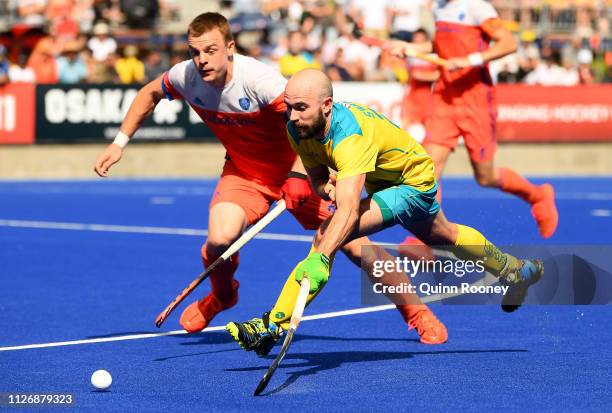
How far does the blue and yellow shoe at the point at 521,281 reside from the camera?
8.00m

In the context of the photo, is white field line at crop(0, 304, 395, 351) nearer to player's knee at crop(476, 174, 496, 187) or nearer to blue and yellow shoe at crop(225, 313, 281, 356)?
blue and yellow shoe at crop(225, 313, 281, 356)

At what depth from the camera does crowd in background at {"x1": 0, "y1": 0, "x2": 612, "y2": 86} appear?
21859 millimetres

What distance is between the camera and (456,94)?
37.7ft

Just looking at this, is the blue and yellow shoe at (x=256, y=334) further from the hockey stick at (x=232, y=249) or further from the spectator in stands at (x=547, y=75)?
the spectator in stands at (x=547, y=75)

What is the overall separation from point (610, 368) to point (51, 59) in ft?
52.6

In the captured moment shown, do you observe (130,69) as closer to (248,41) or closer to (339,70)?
(248,41)

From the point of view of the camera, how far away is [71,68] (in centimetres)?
2159

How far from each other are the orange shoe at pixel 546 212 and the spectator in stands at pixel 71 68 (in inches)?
451

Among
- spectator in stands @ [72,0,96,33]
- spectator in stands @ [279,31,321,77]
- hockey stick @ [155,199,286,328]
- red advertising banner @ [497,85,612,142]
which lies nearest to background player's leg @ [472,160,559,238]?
hockey stick @ [155,199,286,328]

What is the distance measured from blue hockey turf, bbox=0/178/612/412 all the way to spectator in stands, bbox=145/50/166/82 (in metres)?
8.31

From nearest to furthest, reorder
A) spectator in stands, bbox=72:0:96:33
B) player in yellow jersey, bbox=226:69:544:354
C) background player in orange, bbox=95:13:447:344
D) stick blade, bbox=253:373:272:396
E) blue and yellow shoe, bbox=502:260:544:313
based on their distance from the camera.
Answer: stick blade, bbox=253:373:272:396, player in yellow jersey, bbox=226:69:544:354, background player in orange, bbox=95:13:447:344, blue and yellow shoe, bbox=502:260:544:313, spectator in stands, bbox=72:0:96:33

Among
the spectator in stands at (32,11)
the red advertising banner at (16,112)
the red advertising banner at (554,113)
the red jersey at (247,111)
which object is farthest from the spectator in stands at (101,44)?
the red jersey at (247,111)

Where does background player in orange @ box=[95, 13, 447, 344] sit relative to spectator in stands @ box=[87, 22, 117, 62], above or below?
above

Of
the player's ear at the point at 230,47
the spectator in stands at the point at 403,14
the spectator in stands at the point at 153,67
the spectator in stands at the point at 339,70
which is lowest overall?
the spectator in stands at the point at 153,67
